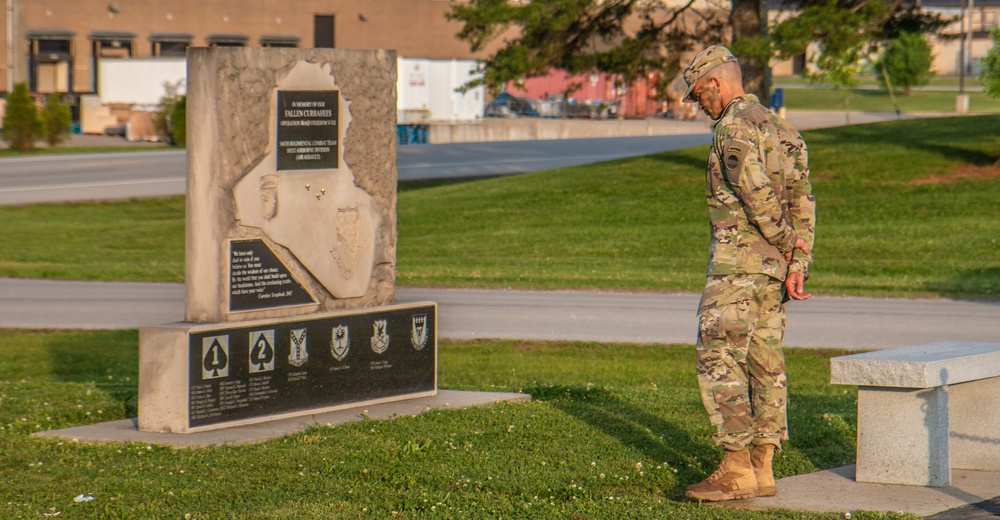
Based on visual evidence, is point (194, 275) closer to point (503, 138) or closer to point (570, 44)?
point (570, 44)

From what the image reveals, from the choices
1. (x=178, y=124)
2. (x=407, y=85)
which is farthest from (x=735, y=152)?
(x=407, y=85)

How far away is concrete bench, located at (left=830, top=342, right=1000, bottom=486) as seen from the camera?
6.37 metres

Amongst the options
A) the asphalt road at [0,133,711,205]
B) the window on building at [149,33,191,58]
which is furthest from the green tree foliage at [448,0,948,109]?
the window on building at [149,33,191,58]

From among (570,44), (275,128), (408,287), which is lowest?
(408,287)

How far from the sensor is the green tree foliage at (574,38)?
25766 mm

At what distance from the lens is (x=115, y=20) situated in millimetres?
62750

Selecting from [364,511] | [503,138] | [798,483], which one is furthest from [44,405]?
[503,138]

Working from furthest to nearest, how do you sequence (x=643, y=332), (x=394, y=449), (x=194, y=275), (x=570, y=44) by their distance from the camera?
(x=570, y=44)
(x=643, y=332)
(x=194, y=275)
(x=394, y=449)

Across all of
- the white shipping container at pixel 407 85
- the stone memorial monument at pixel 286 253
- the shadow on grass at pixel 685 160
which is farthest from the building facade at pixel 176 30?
the stone memorial monument at pixel 286 253

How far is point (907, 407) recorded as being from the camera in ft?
21.1

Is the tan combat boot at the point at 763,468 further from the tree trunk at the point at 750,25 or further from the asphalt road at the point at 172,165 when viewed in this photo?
the asphalt road at the point at 172,165

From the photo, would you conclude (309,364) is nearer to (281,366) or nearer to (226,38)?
(281,366)

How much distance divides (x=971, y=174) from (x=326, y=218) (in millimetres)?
19202

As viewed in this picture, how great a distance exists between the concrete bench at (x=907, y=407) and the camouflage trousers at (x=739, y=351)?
43 cm
